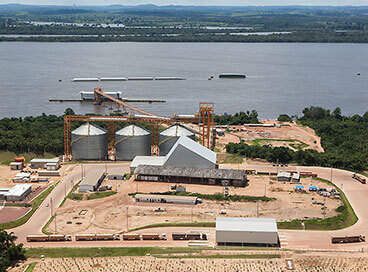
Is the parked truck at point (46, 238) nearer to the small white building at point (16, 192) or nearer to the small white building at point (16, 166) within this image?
the small white building at point (16, 192)

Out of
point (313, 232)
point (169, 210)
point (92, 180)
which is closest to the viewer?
point (313, 232)

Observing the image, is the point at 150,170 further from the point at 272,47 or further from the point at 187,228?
the point at 272,47

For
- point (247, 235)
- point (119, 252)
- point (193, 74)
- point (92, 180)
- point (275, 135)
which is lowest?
point (193, 74)

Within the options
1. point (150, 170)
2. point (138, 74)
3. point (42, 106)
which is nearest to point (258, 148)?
point (150, 170)

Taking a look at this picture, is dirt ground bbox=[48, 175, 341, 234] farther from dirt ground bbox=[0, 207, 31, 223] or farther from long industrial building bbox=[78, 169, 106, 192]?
dirt ground bbox=[0, 207, 31, 223]

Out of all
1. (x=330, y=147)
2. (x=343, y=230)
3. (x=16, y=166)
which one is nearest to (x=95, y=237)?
(x=343, y=230)

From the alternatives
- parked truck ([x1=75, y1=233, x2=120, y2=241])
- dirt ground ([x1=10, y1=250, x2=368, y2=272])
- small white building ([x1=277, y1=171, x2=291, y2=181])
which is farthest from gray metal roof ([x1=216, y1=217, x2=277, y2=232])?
small white building ([x1=277, y1=171, x2=291, y2=181])

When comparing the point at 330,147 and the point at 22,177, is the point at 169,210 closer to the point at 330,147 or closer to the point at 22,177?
the point at 22,177
